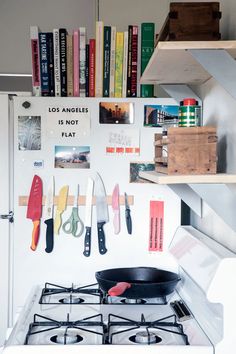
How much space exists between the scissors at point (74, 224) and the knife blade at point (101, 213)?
76 millimetres

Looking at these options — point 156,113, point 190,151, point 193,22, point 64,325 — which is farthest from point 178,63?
point 64,325

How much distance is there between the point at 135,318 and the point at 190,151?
0.61m

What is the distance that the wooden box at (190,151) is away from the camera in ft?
4.19

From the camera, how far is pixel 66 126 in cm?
202

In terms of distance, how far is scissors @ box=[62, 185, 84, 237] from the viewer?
79.8 inches

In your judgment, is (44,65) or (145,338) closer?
(145,338)

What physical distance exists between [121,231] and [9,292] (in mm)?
839

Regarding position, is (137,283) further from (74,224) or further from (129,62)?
(129,62)

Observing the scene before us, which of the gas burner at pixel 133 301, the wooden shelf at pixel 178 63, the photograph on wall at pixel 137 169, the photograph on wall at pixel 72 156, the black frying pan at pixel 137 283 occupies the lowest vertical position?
the gas burner at pixel 133 301

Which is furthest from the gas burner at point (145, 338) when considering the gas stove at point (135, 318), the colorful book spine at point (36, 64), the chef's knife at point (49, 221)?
the colorful book spine at point (36, 64)

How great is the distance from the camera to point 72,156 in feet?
6.69

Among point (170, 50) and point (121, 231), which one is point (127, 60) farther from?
point (170, 50)

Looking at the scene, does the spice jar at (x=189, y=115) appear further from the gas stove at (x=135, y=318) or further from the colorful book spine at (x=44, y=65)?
the colorful book spine at (x=44, y=65)

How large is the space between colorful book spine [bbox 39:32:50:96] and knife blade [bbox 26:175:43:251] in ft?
1.29
